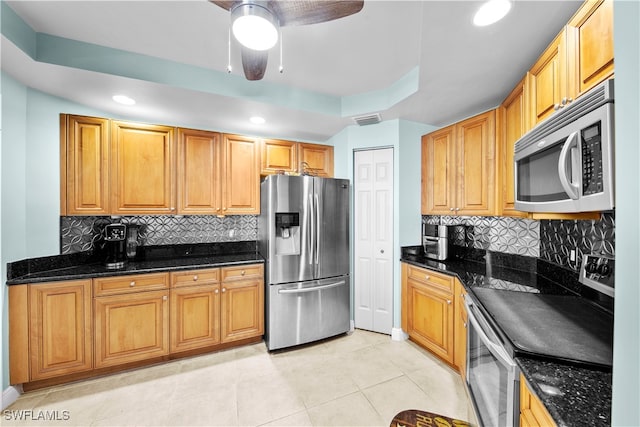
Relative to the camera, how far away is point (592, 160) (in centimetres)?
92

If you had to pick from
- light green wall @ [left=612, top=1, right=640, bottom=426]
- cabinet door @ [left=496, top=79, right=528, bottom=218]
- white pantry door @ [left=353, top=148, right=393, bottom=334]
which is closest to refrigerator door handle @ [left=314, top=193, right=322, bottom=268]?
white pantry door @ [left=353, top=148, right=393, bottom=334]

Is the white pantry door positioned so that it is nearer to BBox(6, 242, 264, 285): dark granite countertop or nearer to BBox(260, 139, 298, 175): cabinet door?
BBox(260, 139, 298, 175): cabinet door

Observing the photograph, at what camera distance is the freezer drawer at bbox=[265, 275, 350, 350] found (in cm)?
255

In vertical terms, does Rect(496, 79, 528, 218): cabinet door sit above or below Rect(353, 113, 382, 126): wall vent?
below

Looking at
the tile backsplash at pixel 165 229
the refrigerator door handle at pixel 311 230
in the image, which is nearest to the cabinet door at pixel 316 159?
the refrigerator door handle at pixel 311 230

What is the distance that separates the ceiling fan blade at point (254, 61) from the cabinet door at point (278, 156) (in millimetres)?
1562

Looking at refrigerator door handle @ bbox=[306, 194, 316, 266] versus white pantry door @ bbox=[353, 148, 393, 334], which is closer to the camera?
refrigerator door handle @ bbox=[306, 194, 316, 266]

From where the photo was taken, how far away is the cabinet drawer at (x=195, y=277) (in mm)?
2359

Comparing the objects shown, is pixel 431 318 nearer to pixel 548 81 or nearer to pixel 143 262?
pixel 548 81

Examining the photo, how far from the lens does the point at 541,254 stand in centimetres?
207

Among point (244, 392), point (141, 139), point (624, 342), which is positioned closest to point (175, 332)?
point (244, 392)

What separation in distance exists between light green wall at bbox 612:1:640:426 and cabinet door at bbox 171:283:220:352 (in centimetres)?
260

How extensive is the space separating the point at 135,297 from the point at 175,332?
1.56 feet

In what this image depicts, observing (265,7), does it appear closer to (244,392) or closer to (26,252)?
(244,392)
